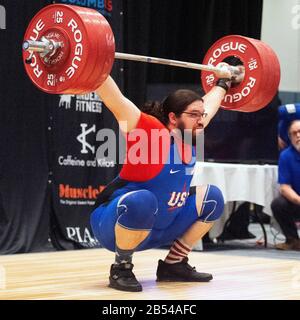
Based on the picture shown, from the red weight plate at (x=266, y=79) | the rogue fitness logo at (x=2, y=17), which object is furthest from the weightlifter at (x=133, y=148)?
the rogue fitness logo at (x=2, y=17)

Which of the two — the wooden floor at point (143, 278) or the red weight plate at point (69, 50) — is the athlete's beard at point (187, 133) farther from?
the wooden floor at point (143, 278)

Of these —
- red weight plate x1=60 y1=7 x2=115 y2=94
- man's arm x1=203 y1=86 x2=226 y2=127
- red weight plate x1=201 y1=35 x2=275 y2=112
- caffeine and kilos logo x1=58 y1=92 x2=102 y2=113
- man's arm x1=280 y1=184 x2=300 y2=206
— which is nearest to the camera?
red weight plate x1=60 y1=7 x2=115 y2=94

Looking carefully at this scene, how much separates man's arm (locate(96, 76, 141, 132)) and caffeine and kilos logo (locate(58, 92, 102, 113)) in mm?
2361

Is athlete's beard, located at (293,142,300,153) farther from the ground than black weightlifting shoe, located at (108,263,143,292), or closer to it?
farther from the ground

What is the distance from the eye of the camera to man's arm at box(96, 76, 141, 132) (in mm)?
3305

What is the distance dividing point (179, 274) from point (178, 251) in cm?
12

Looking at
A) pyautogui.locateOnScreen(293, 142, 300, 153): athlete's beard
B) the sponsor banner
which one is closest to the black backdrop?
the sponsor banner

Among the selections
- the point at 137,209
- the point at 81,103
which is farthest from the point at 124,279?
the point at 81,103

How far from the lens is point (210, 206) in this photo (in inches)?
146

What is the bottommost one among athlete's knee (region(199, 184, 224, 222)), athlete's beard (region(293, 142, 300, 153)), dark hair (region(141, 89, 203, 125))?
athlete's knee (region(199, 184, 224, 222))

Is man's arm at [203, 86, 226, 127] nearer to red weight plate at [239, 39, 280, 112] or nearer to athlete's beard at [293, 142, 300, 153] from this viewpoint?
red weight plate at [239, 39, 280, 112]

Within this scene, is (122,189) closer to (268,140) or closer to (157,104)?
(157,104)

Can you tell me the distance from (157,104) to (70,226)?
7.62 ft

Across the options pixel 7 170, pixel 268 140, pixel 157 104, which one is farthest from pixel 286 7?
pixel 157 104
